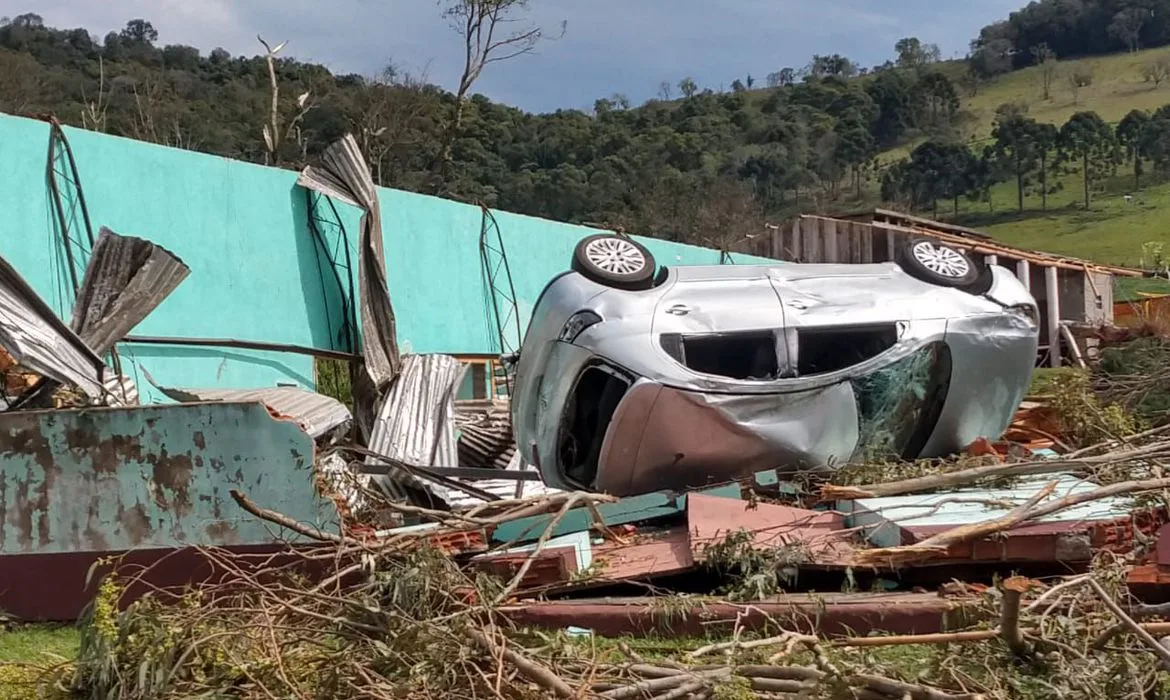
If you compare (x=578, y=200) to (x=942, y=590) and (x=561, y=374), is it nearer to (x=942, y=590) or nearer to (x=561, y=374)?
(x=561, y=374)

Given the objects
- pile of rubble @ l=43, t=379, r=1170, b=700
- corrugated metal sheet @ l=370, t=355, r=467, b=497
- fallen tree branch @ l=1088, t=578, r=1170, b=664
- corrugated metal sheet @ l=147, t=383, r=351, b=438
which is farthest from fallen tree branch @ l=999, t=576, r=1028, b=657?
corrugated metal sheet @ l=370, t=355, r=467, b=497

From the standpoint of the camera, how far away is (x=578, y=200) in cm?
4416

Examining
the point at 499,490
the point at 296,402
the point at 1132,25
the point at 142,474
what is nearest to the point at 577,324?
the point at 499,490

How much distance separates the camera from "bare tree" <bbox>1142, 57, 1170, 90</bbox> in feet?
278

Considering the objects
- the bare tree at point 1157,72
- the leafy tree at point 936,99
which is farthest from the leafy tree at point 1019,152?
the bare tree at point 1157,72

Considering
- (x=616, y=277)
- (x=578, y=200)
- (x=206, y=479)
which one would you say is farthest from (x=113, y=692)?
(x=578, y=200)

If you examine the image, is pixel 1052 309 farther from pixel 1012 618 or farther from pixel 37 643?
pixel 37 643

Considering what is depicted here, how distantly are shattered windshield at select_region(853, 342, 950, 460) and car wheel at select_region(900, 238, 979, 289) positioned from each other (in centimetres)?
72

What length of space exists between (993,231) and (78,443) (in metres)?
54.9

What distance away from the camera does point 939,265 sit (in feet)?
30.0

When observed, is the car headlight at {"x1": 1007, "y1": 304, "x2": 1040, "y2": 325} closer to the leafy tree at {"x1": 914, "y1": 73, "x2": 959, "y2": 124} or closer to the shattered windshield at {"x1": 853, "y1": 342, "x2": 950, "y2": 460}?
the shattered windshield at {"x1": 853, "y1": 342, "x2": 950, "y2": 460}

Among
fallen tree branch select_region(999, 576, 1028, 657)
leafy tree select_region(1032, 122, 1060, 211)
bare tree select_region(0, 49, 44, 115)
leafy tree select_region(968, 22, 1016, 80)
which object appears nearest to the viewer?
fallen tree branch select_region(999, 576, 1028, 657)

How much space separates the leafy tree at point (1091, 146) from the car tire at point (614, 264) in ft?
200

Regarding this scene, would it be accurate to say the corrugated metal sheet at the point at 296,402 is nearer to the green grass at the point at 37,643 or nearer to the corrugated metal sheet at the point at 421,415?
the corrugated metal sheet at the point at 421,415
